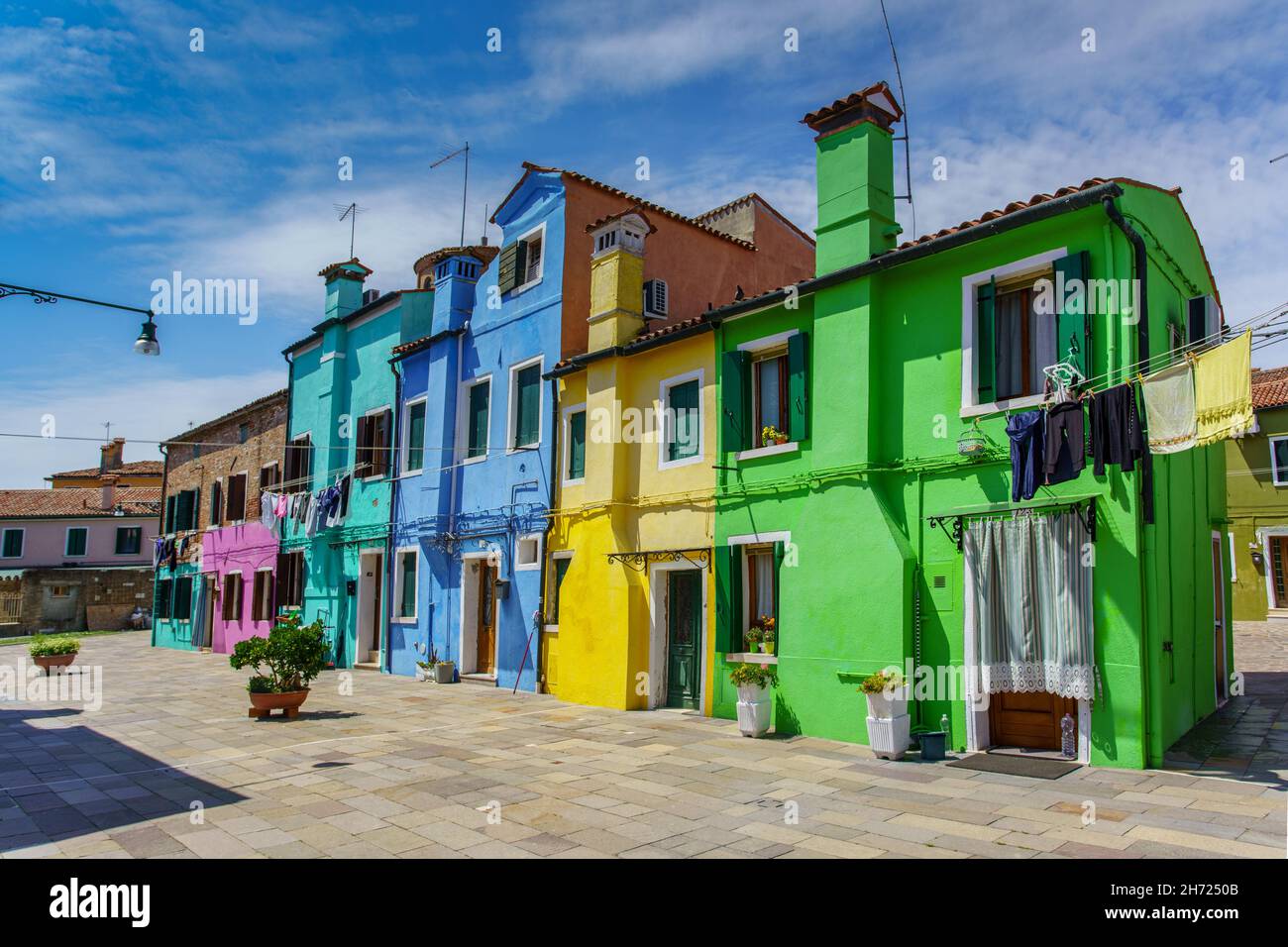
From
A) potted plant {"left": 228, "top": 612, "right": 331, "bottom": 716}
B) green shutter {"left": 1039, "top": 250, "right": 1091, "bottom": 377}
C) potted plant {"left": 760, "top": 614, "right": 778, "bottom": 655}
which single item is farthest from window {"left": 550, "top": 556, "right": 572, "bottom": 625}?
green shutter {"left": 1039, "top": 250, "right": 1091, "bottom": 377}

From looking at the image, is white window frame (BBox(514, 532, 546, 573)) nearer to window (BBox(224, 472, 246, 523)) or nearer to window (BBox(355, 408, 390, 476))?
window (BBox(355, 408, 390, 476))

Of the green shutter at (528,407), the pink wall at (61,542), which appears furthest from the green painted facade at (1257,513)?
the pink wall at (61,542)

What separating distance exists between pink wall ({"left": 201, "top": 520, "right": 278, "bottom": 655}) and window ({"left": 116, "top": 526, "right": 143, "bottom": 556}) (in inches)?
816

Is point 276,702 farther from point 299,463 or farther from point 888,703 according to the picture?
point 299,463

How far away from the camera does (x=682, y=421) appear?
1412 cm

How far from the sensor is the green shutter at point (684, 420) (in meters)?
13.9

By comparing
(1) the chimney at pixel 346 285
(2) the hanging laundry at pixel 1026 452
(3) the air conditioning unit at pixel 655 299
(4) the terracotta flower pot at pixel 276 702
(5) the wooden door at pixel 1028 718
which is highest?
(1) the chimney at pixel 346 285

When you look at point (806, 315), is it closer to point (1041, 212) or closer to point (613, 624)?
point (1041, 212)

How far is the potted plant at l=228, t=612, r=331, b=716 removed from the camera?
13180mm

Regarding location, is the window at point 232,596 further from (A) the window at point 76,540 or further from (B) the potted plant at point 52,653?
(A) the window at point 76,540

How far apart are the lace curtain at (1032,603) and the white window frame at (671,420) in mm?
4674

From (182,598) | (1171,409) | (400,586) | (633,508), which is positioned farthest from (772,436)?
(182,598)

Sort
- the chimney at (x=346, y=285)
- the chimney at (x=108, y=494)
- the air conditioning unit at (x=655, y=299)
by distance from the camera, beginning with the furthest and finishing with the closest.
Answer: the chimney at (x=108, y=494)
the chimney at (x=346, y=285)
the air conditioning unit at (x=655, y=299)

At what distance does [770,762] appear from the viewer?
384 inches
